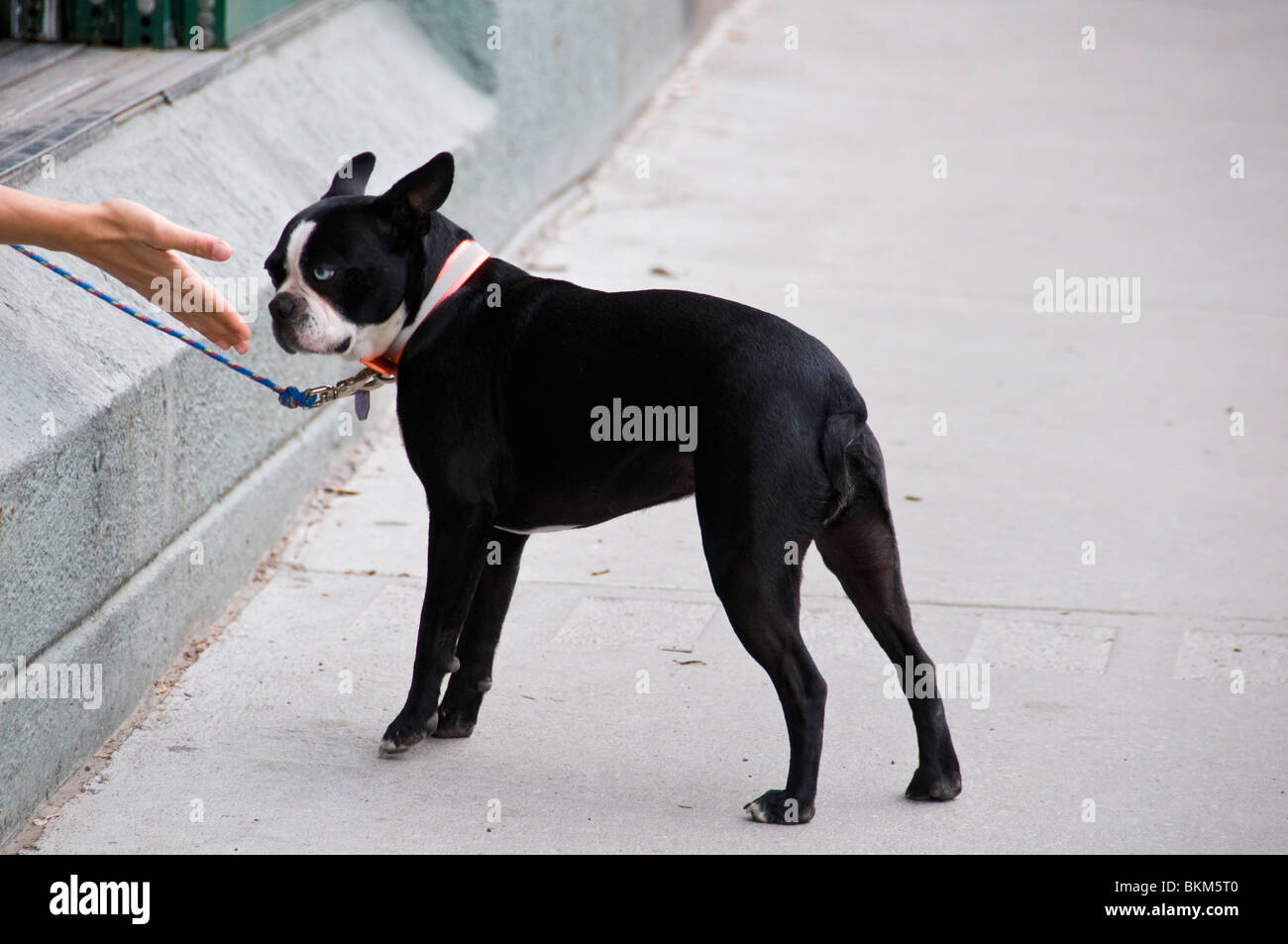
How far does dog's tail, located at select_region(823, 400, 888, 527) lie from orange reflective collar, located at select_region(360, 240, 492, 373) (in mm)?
964

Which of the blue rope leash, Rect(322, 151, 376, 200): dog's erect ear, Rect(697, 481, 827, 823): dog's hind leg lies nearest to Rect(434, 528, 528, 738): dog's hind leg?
the blue rope leash

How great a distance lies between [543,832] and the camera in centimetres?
350

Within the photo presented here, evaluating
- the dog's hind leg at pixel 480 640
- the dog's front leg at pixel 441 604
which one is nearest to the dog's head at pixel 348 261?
the dog's front leg at pixel 441 604

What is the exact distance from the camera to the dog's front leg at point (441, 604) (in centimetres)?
367

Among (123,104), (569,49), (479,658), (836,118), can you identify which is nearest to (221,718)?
(479,658)

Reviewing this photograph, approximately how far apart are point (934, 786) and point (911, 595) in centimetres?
129

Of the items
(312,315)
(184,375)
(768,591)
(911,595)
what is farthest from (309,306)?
(911,595)

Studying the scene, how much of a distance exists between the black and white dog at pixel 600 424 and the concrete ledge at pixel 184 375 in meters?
0.60

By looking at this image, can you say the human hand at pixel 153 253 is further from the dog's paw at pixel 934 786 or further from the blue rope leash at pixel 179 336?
the dog's paw at pixel 934 786

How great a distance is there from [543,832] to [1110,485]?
3085mm

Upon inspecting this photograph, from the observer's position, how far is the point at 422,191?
3.58 metres

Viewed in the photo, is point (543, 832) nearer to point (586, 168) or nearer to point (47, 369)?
point (47, 369)

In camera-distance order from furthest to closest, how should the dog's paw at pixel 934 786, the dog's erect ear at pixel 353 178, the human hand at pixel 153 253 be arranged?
1. the dog's erect ear at pixel 353 178
2. the dog's paw at pixel 934 786
3. the human hand at pixel 153 253

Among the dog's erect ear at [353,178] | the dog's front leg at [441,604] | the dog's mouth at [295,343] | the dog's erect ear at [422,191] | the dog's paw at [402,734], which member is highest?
the dog's erect ear at [422,191]
